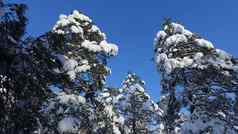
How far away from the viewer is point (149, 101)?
132 ft

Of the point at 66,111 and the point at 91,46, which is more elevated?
the point at 91,46

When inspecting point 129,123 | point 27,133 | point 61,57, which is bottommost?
point 27,133

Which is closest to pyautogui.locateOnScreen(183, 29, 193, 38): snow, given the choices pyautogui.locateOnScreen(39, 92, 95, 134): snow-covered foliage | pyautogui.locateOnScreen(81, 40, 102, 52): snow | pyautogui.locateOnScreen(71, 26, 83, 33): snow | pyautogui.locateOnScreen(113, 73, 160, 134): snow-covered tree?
pyautogui.locateOnScreen(81, 40, 102, 52): snow

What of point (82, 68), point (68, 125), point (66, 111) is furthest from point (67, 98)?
point (82, 68)

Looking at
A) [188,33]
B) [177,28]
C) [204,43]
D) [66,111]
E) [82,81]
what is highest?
[177,28]

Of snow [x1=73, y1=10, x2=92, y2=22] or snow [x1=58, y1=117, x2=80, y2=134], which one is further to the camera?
snow [x1=73, y1=10, x2=92, y2=22]

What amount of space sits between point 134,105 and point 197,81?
1664cm

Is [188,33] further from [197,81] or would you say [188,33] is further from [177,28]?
[197,81]

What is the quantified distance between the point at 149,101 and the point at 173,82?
1736 cm

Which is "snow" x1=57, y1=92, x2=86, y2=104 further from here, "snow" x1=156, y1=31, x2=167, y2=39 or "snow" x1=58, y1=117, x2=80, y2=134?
"snow" x1=156, y1=31, x2=167, y2=39

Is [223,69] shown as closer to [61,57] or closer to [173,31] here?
[173,31]

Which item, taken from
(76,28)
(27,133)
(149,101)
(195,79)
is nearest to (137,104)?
(149,101)

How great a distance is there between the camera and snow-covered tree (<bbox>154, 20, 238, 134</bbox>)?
2027 centimetres

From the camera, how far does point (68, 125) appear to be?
18.8m
